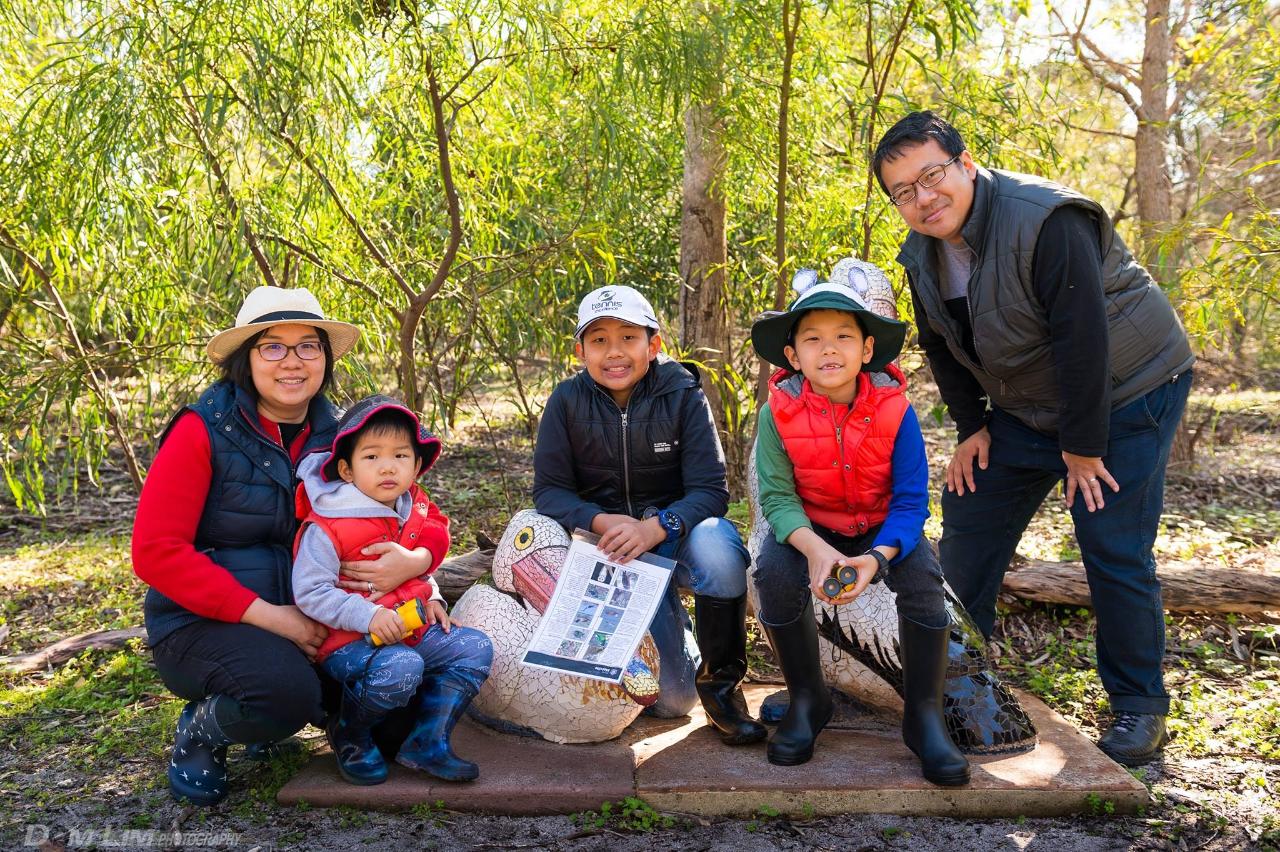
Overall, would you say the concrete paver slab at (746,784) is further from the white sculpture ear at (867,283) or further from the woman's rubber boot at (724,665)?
the white sculpture ear at (867,283)

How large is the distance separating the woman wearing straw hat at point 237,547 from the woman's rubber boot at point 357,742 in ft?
0.32

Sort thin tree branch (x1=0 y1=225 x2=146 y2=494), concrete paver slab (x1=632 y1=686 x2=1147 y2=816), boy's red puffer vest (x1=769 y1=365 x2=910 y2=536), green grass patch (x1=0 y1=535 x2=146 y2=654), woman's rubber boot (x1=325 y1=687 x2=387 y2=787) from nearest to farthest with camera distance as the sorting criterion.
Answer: concrete paver slab (x1=632 y1=686 x2=1147 y2=816) → woman's rubber boot (x1=325 y1=687 x2=387 y2=787) → boy's red puffer vest (x1=769 y1=365 x2=910 y2=536) → thin tree branch (x1=0 y1=225 x2=146 y2=494) → green grass patch (x1=0 y1=535 x2=146 y2=654)

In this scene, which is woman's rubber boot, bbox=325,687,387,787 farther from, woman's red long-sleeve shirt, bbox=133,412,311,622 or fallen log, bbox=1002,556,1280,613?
fallen log, bbox=1002,556,1280,613

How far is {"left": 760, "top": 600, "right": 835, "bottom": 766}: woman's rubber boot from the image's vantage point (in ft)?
10.2

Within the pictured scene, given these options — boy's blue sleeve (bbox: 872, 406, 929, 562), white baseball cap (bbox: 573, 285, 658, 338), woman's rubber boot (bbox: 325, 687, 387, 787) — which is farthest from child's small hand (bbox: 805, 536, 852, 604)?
woman's rubber boot (bbox: 325, 687, 387, 787)

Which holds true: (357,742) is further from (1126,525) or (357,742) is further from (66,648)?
(1126,525)

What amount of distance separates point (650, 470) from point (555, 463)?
0.31 metres

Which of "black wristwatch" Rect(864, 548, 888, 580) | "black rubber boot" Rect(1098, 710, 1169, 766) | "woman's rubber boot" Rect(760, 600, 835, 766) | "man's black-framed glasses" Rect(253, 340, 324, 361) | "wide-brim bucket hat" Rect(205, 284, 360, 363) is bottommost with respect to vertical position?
"black rubber boot" Rect(1098, 710, 1169, 766)

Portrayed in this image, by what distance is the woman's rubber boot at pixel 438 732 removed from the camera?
3.00 meters

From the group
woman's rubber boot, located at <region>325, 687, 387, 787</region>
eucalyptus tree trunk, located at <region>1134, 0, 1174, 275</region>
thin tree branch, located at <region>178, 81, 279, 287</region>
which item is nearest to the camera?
woman's rubber boot, located at <region>325, 687, 387, 787</region>

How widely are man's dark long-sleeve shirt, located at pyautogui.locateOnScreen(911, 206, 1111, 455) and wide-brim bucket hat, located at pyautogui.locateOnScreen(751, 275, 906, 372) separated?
42 centimetres

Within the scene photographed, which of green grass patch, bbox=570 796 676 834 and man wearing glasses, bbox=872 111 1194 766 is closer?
green grass patch, bbox=570 796 676 834

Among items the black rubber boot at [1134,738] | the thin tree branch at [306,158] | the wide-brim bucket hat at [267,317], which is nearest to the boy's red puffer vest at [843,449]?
the black rubber boot at [1134,738]

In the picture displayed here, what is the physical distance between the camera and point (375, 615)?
2.96 metres
